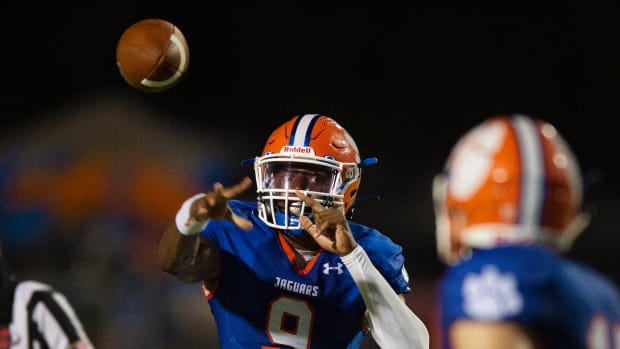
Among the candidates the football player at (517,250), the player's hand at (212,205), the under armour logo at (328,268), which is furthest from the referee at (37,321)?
the football player at (517,250)

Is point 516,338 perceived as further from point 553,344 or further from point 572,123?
point 572,123

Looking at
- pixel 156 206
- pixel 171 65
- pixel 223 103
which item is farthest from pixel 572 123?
pixel 171 65

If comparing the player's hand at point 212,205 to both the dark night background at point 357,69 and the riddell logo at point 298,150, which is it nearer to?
the riddell logo at point 298,150

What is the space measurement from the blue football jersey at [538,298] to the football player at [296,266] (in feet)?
3.40

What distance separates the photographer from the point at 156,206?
7.53 metres

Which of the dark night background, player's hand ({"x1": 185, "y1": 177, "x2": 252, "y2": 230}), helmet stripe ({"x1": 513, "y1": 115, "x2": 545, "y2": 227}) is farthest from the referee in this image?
the dark night background

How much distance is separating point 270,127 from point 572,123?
11.4 ft

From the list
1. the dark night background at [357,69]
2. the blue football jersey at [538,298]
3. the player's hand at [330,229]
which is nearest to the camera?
the blue football jersey at [538,298]

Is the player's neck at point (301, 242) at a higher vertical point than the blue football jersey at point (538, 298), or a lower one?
higher

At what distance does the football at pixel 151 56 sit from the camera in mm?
3543

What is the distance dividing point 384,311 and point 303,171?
61 cm

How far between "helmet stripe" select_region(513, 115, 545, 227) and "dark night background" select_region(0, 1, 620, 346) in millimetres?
6467

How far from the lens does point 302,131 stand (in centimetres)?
329

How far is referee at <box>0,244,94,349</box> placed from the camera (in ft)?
10.4
